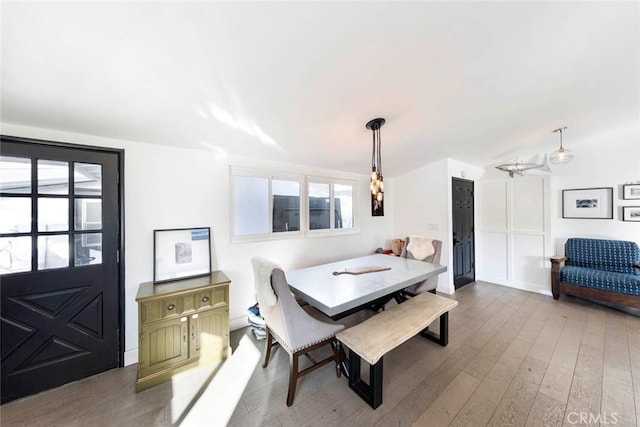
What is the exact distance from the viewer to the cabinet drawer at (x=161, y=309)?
1825mm

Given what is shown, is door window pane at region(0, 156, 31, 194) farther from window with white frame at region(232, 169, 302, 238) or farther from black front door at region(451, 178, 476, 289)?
black front door at region(451, 178, 476, 289)

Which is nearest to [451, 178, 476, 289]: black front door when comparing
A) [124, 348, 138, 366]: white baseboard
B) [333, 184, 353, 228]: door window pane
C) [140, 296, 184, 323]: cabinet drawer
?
[333, 184, 353, 228]: door window pane

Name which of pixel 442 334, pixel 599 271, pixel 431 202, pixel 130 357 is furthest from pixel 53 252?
pixel 599 271

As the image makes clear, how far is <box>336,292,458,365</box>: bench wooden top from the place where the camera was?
1573 mm

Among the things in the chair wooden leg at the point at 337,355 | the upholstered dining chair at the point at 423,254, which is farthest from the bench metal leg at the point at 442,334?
the chair wooden leg at the point at 337,355

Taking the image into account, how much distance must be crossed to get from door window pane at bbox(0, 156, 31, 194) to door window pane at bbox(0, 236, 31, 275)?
37cm

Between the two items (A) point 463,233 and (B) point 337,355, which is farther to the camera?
(A) point 463,233

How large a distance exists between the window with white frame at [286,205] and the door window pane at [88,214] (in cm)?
116

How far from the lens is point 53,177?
1806mm

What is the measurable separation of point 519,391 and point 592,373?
31.7 inches

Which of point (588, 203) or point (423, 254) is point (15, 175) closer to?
point (423, 254)

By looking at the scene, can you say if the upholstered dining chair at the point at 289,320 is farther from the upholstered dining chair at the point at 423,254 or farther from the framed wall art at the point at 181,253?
the upholstered dining chair at the point at 423,254

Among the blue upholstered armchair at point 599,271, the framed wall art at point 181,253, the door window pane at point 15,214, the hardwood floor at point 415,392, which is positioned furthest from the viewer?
the blue upholstered armchair at point 599,271

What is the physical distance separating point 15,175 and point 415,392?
3.48 meters
